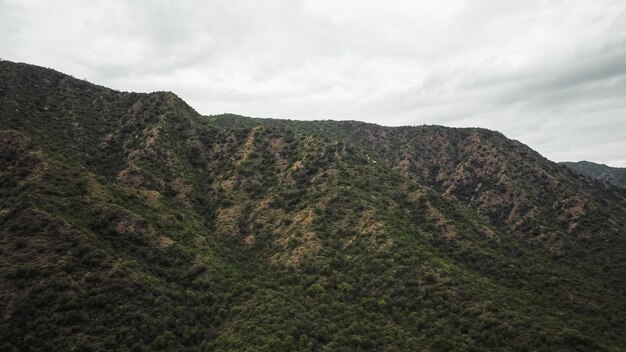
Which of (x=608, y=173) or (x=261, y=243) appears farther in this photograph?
(x=608, y=173)

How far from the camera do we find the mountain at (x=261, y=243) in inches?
1603

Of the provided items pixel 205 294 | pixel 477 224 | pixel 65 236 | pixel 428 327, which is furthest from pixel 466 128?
pixel 65 236

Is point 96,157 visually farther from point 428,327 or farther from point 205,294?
point 428,327

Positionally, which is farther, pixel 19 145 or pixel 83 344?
pixel 19 145

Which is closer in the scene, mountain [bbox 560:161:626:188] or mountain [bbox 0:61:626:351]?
mountain [bbox 0:61:626:351]

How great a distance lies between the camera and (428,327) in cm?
4512

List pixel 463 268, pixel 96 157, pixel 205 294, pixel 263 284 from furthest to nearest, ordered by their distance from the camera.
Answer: pixel 96 157 → pixel 463 268 → pixel 263 284 → pixel 205 294

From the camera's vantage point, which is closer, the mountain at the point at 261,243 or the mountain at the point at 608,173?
the mountain at the point at 261,243

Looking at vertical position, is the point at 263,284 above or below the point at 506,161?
below

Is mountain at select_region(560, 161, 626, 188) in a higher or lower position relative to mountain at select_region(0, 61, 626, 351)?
higher

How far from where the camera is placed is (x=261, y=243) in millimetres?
64875

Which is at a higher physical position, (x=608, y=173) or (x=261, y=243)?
(x=608, y=173)

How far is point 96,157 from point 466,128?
114870 mm

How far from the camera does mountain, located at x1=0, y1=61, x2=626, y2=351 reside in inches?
1603
